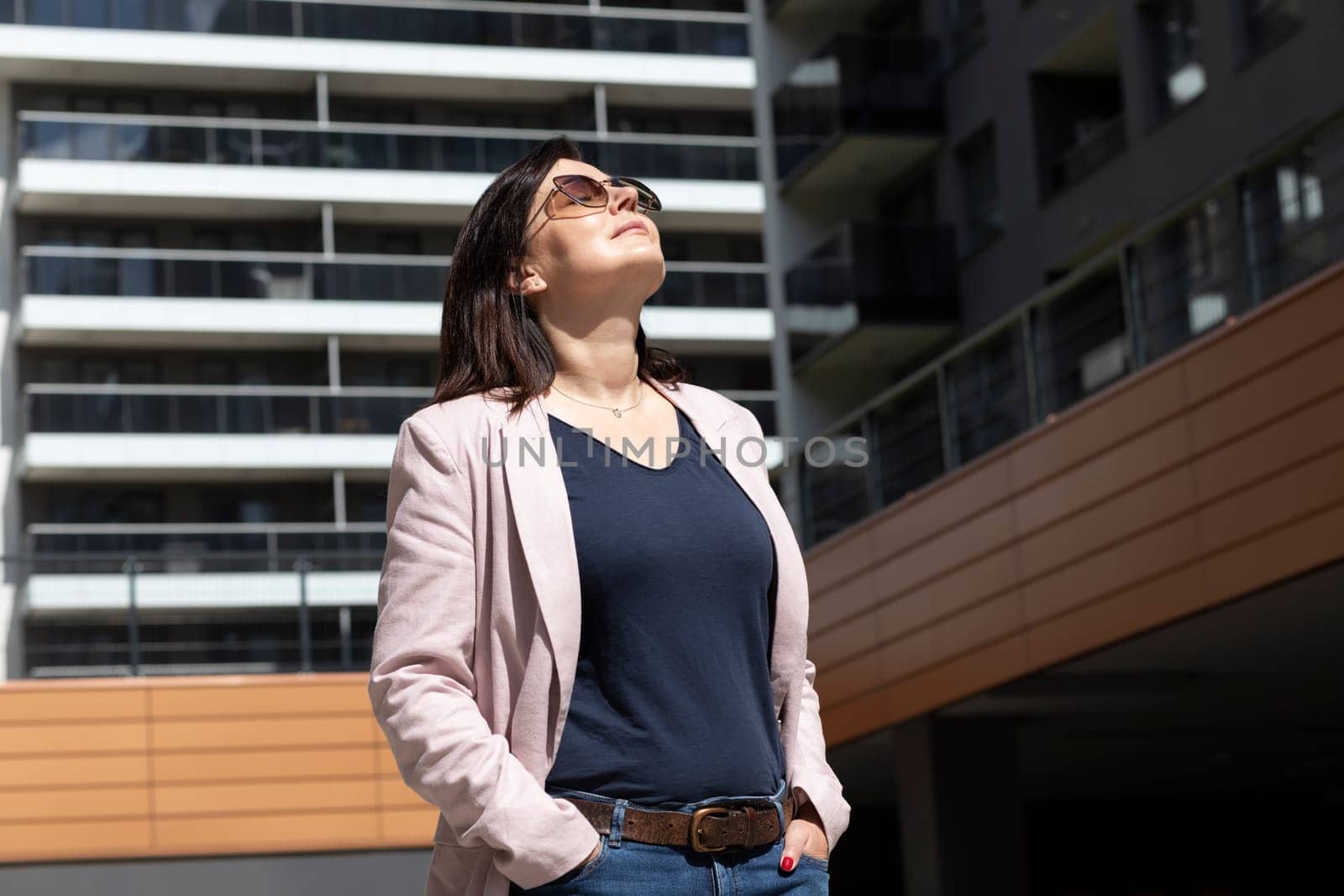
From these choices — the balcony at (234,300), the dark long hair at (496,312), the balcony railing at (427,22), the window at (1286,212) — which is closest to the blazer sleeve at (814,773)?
the dark long hair at (496,312)

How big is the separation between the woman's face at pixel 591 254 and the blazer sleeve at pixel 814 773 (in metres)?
0.61

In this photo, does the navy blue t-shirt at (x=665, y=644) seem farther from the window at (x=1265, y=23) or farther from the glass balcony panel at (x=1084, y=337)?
the window at (x=1265, y=23)

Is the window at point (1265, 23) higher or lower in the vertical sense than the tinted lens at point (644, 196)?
higher

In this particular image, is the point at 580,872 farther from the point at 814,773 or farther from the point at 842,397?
the point at 842,397

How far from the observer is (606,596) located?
285 cm

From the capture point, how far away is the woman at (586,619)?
107 inches

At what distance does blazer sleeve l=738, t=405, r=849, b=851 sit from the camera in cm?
292

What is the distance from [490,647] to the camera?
2.86 m

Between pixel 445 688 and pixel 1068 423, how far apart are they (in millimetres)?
9867

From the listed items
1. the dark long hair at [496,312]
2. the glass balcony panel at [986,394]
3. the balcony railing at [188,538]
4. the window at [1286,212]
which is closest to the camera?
the dark long hair at [496,312]

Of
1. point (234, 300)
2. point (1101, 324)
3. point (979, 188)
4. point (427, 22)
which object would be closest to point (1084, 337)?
point (1101, 324)

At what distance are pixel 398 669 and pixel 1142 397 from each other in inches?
357

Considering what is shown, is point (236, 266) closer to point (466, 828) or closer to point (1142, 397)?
point (1142, 397)

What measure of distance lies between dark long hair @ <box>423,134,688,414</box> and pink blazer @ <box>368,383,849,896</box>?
0.07 meters
